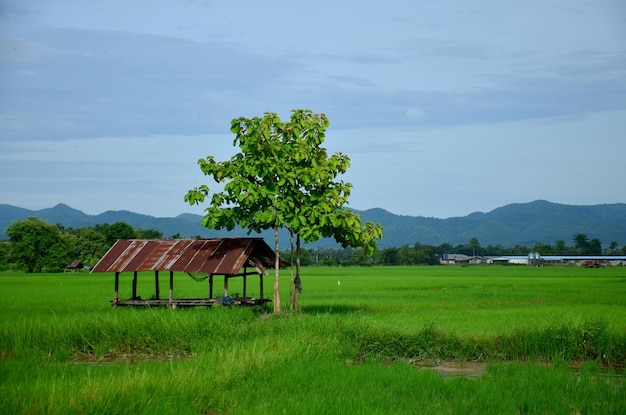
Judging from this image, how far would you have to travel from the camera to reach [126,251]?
2228 cm

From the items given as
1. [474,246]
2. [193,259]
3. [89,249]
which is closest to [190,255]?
[193,259]

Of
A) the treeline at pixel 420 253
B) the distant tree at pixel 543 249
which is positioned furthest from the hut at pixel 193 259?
the distant tree at pixel 543 249

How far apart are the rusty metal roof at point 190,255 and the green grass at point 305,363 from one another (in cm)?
183

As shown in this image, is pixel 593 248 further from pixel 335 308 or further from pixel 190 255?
pixel 190 255

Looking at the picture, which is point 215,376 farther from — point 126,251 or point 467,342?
point 126,251

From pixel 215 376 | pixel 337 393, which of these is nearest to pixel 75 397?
pixel 215 376

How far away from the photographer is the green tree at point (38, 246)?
78.2 meters

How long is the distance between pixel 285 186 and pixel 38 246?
66.2 m

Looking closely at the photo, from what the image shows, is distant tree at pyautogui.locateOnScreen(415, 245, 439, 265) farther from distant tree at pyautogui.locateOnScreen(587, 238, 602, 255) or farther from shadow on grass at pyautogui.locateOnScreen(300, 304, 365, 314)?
shadow on grass at pyautogui.locateOnScreen(300, 304, 365, 314)

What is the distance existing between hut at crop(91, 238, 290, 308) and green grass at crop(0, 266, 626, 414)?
70.3 inches

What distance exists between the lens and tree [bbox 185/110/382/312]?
1966 cm

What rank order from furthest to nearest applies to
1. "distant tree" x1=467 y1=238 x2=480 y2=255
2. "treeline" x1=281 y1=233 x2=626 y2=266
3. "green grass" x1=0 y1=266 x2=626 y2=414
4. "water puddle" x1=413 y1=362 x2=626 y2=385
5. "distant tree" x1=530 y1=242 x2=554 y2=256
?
"distant tree" x1=467 y1=238 x2=480 y2=255, "distant tree" x1=530 y1=242 x2=554 y2=256, "treeline" x1=281 y1=233 x2=626 y2=266, "water puddle" x1=413 y1=362 x2=626 y2=385, "green grass" x1=0 y1=266 x2=626 y2=414

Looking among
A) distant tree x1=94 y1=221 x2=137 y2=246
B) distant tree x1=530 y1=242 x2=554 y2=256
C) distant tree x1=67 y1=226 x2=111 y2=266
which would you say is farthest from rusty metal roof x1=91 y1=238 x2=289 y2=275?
distant tree x1=530 y1=242 x2=554 y2=256

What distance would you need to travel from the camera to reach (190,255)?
21266 mm
